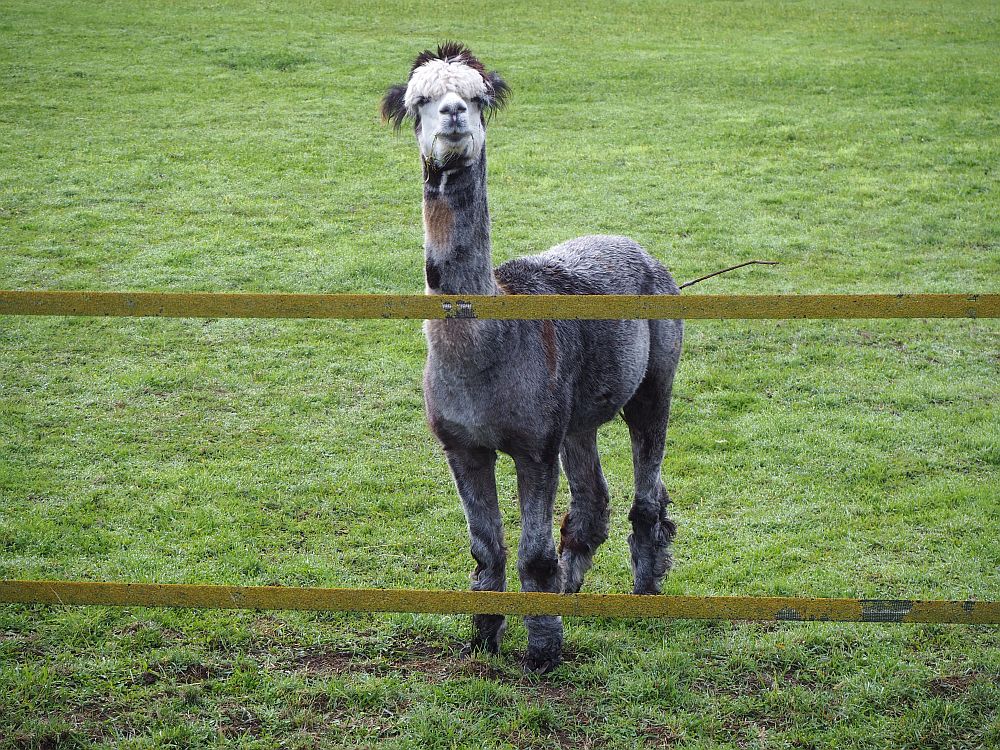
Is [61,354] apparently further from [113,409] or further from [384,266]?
[384,266]

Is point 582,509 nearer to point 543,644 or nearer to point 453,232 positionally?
point 543,644

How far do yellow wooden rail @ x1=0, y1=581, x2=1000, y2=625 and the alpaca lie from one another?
3.24ft

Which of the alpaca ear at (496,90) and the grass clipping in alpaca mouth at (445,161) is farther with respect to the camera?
the alpaca ear at (496,90)

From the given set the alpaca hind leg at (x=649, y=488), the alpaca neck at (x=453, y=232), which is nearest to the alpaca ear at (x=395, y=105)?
the alpaca neck at (x=453, y=232)

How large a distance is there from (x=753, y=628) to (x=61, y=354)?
6.27 m

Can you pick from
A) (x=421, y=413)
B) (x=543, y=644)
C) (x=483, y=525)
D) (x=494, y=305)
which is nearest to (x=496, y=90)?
(x=494, y=305)

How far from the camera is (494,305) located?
336 cm

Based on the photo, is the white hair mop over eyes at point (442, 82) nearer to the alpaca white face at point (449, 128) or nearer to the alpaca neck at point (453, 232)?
the alpaca white face at point (449, 128)

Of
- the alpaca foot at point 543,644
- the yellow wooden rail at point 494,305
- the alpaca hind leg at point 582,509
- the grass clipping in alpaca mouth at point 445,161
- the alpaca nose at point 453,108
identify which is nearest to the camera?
the yellow wooden rail at point 494,305

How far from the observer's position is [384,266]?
1063cm

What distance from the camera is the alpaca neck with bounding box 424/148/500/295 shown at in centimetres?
432

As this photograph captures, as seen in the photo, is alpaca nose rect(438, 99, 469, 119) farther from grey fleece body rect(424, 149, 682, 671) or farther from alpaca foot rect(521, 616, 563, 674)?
alpaca foot rect(521, 616, 563, 674)

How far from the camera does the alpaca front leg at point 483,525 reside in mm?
4598

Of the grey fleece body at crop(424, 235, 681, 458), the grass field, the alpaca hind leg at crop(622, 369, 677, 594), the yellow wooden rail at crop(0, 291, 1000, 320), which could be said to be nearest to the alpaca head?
the grey fleece body at crop(424, 235, 681, 458)
